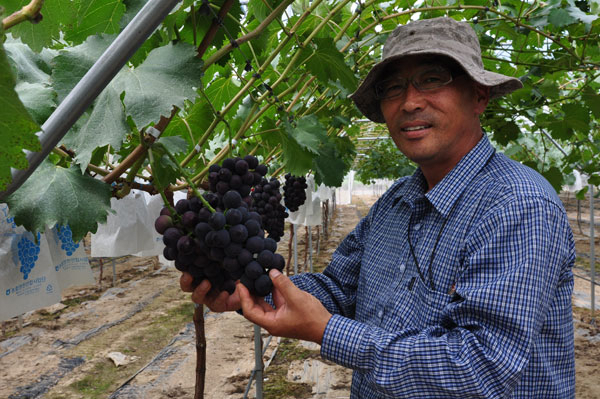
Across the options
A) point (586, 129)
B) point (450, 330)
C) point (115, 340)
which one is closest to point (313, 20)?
point (450, 330)

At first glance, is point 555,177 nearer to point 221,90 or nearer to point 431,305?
point 221,90

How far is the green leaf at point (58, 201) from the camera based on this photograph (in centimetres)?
96

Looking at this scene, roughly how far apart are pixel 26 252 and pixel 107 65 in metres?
1.27

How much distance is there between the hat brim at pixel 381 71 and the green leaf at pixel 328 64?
8 centimetres

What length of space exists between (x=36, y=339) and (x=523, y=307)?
5.87 meters

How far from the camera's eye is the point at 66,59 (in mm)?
774

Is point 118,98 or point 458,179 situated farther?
point 458,179

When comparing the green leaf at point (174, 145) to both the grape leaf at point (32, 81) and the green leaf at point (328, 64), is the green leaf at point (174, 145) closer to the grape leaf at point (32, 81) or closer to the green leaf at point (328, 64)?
the grape leaf at point (32, 81)

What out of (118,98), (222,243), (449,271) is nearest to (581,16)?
(449,271)

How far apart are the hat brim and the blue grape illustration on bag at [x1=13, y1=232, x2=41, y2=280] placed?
1.20 meters

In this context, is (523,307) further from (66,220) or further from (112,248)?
(112,248)

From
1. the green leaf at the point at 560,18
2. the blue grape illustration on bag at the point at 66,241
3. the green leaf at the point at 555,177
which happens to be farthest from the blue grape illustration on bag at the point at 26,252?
the green leaf at the point at 555,177

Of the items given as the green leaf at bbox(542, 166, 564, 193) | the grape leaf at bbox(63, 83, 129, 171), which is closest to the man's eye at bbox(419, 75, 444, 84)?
the grape leaf at bbox(63, 83, 129, 171)

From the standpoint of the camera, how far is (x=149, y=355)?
5.20 m
